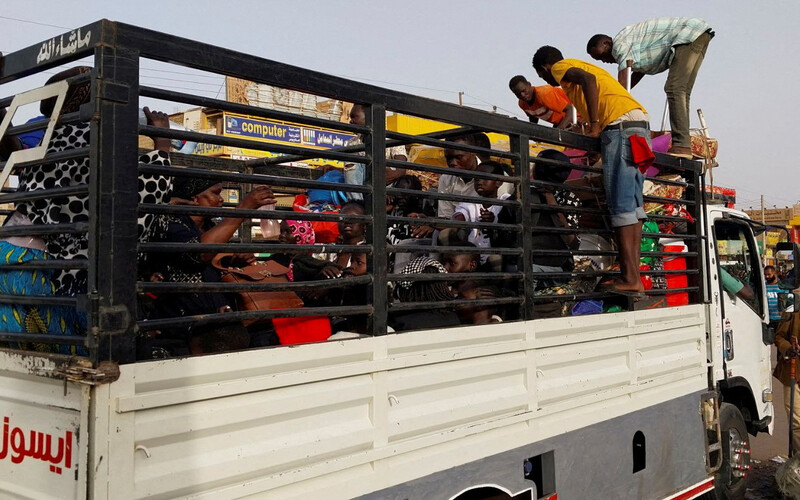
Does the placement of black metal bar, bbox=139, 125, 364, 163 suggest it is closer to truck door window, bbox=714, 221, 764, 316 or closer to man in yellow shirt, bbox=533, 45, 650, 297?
man in yellow shirt, bbox=533, 45, 650, 297

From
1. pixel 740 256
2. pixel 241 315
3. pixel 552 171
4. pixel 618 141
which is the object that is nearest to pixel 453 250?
pixel 241 315

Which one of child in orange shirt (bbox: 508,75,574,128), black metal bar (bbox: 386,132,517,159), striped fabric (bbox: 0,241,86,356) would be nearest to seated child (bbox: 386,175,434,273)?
black metal bar (bbox: 386,132,517,159)

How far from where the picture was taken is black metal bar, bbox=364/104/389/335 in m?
2.67

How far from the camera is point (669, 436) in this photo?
424 cm

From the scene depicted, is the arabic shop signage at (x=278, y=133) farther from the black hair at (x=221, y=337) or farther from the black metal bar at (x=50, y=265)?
the black metal bar at (x=50, y=265)

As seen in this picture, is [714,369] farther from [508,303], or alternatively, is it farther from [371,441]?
[371,441]

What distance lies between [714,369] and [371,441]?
10.6 ft

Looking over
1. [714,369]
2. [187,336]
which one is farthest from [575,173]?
[187,336]

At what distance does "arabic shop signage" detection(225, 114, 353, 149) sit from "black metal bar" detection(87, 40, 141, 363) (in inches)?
459

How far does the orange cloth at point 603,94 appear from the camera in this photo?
4449 millimetres

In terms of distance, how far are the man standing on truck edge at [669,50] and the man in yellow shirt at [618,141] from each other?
931 millimetres

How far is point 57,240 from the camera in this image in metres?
2.37

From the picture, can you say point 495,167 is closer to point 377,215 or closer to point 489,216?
point 489,216

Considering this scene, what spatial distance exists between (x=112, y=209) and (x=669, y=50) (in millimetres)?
5072
